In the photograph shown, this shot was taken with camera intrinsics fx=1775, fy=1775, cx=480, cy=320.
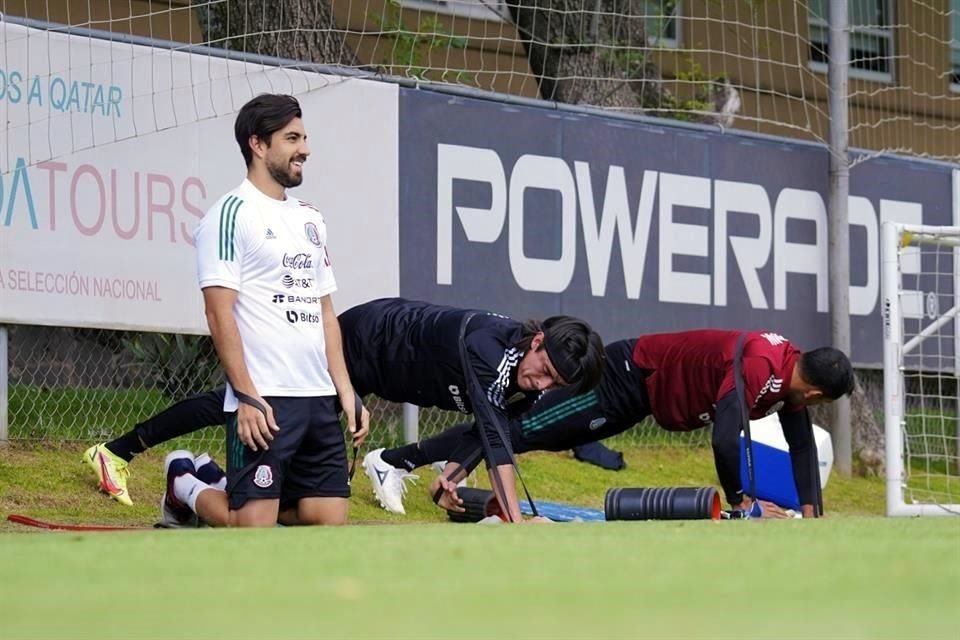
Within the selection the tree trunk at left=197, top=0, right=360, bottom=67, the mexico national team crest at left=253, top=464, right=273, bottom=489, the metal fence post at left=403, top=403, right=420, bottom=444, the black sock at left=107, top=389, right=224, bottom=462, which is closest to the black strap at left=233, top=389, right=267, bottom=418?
the mexico national team crest at left=253, top=464, right=273, bottom=489

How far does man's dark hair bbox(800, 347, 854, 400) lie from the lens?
8344 mm

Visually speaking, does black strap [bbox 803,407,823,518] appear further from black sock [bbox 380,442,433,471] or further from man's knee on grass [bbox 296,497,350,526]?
man's knee on grass [bbox 296,497,350,526]

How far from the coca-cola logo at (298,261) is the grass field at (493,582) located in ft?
4.44

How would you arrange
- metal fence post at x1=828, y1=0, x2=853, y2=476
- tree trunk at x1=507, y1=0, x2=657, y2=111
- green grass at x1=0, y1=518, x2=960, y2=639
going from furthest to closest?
tree trunk at x1=507, y1=0, x2=657, y2=111 < metal fence post at x1=828, y1=0, x2=853, y2=476 < green grass at x1=0, y1=518, x2=960, y2=639

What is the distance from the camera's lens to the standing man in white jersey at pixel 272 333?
267 inches

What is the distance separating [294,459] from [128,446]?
1913 mm

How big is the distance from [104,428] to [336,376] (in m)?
3.04

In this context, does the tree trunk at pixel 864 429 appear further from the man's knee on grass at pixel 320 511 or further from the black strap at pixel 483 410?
the man's knee on grass at pixel 320 511

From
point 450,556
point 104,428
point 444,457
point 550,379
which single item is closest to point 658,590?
point 450,556

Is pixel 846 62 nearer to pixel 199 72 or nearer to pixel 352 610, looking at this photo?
pixel 199 72

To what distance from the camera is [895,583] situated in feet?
13.0

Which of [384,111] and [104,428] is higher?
[384,111]

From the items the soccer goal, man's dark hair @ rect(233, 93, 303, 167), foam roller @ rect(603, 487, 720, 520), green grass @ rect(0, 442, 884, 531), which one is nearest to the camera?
man's dark hair @ rect(233, 93, 303, 167)

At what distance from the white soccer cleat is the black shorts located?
7.81ft
